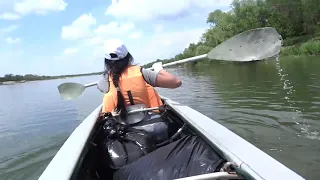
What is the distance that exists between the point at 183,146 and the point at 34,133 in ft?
21.5

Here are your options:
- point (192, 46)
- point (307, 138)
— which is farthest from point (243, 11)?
point (307, 138)

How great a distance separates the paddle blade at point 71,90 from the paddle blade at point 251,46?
7.76ft

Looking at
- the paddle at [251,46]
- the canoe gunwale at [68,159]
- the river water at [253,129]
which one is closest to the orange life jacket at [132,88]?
the canoe gunwale at [68,159]

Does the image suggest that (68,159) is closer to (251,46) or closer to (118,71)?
(118,71)

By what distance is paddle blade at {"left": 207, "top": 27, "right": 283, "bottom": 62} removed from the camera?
4.15m

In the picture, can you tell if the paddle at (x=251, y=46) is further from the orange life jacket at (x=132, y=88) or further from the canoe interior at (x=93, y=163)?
the orange life jacket at (x=132, y=88)

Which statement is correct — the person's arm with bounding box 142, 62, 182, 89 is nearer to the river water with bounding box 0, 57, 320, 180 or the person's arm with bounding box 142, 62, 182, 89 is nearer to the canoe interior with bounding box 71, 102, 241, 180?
the canoe interior with bounding box 71, 102, 241, 180

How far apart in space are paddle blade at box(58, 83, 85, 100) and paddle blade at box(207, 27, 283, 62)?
2367 millimetres

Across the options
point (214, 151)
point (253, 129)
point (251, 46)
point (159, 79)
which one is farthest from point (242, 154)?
point (253, 129)

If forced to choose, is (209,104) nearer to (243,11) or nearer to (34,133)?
(34,133)

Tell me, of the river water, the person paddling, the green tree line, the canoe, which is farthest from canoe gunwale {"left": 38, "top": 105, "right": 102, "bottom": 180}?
the green tree line

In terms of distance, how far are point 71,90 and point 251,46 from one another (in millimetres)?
3136

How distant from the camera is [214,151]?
2.57 m

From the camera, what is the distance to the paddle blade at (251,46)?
13.6 feet
